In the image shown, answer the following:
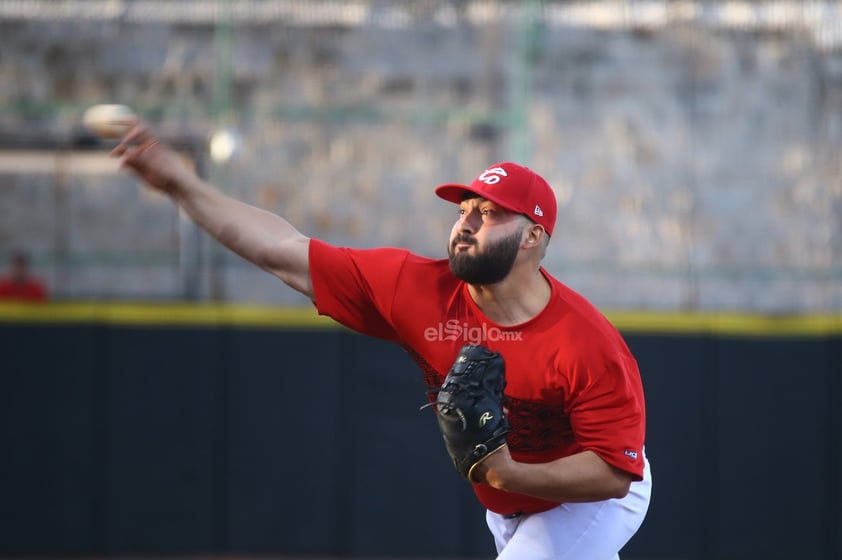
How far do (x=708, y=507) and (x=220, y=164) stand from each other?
223 inches

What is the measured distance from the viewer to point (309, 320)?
8.41 metres

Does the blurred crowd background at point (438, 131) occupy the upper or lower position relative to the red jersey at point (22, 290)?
upper

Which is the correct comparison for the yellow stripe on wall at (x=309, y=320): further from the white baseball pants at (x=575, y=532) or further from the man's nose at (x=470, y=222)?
the man's nose at (x=470, y=222)

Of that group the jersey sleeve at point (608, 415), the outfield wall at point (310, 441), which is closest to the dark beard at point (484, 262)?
the jersey sleeve at point (608, 415)

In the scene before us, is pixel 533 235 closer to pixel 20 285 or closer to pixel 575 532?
pixel 575 532

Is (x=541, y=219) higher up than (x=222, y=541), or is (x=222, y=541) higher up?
(x=541, y=219)

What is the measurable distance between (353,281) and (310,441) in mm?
4134

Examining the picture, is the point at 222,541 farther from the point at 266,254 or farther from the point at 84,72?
the point at 84,72

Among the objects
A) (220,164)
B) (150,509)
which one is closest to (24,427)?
(150,509)

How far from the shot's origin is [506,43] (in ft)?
38.5

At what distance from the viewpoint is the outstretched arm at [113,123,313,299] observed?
397 centimetres

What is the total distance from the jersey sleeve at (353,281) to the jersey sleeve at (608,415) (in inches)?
31.7

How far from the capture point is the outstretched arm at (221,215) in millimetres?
3975

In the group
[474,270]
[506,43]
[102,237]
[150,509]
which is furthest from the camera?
[506,43]
